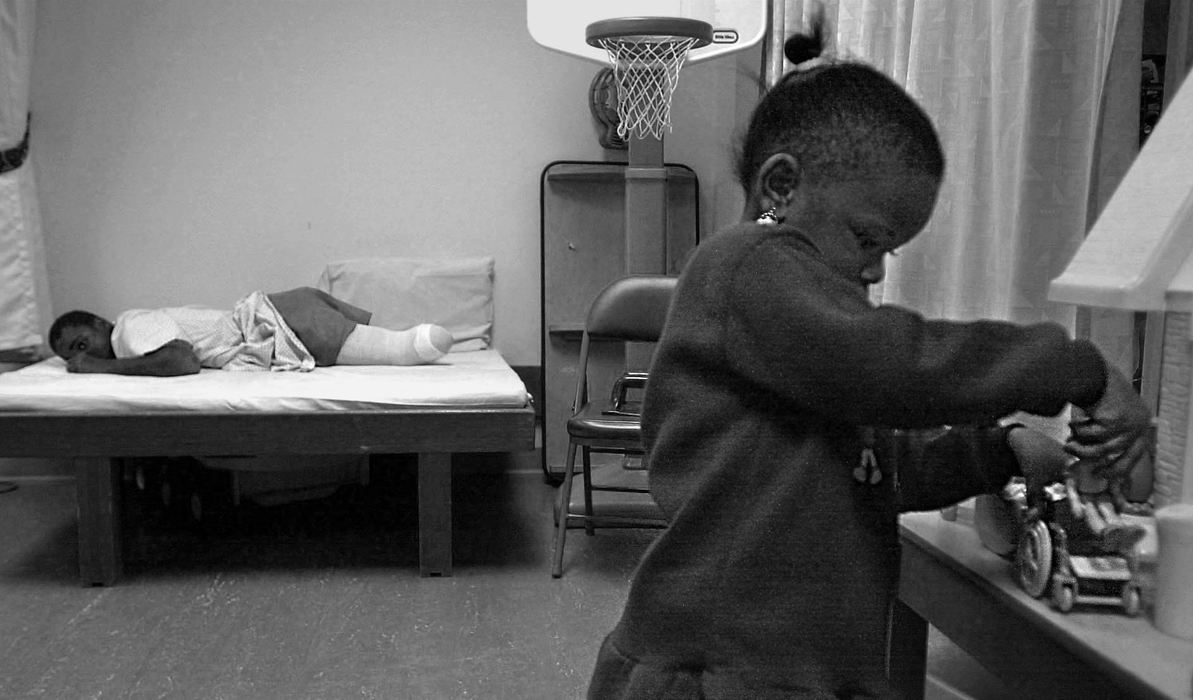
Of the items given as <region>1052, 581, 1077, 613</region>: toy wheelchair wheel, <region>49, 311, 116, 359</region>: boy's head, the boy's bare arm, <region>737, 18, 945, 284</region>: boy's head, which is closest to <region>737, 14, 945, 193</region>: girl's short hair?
<region>737, 18, 945, 284</region>: boy's head

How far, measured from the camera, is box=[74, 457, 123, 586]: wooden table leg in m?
2.80

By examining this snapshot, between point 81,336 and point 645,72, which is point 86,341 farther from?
point 645,72

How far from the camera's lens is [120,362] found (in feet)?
10.5

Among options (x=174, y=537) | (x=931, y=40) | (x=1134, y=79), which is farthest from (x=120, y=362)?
(x=1134, y=79)

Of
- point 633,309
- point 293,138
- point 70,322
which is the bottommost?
point 70,322

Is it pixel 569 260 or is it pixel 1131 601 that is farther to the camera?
pixel 569 260

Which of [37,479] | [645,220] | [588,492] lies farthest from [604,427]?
[37,479]

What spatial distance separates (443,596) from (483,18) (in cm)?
224

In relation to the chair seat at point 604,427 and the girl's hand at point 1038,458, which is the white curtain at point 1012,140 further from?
the chair seat at point 604,427

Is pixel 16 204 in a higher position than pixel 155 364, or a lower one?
higher

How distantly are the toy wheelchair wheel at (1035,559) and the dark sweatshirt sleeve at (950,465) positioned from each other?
7cm

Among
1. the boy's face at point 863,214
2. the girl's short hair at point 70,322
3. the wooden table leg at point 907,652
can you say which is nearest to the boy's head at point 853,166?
the boy's face at point 863,214

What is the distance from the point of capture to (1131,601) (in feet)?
2.81

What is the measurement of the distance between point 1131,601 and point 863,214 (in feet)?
1.19
